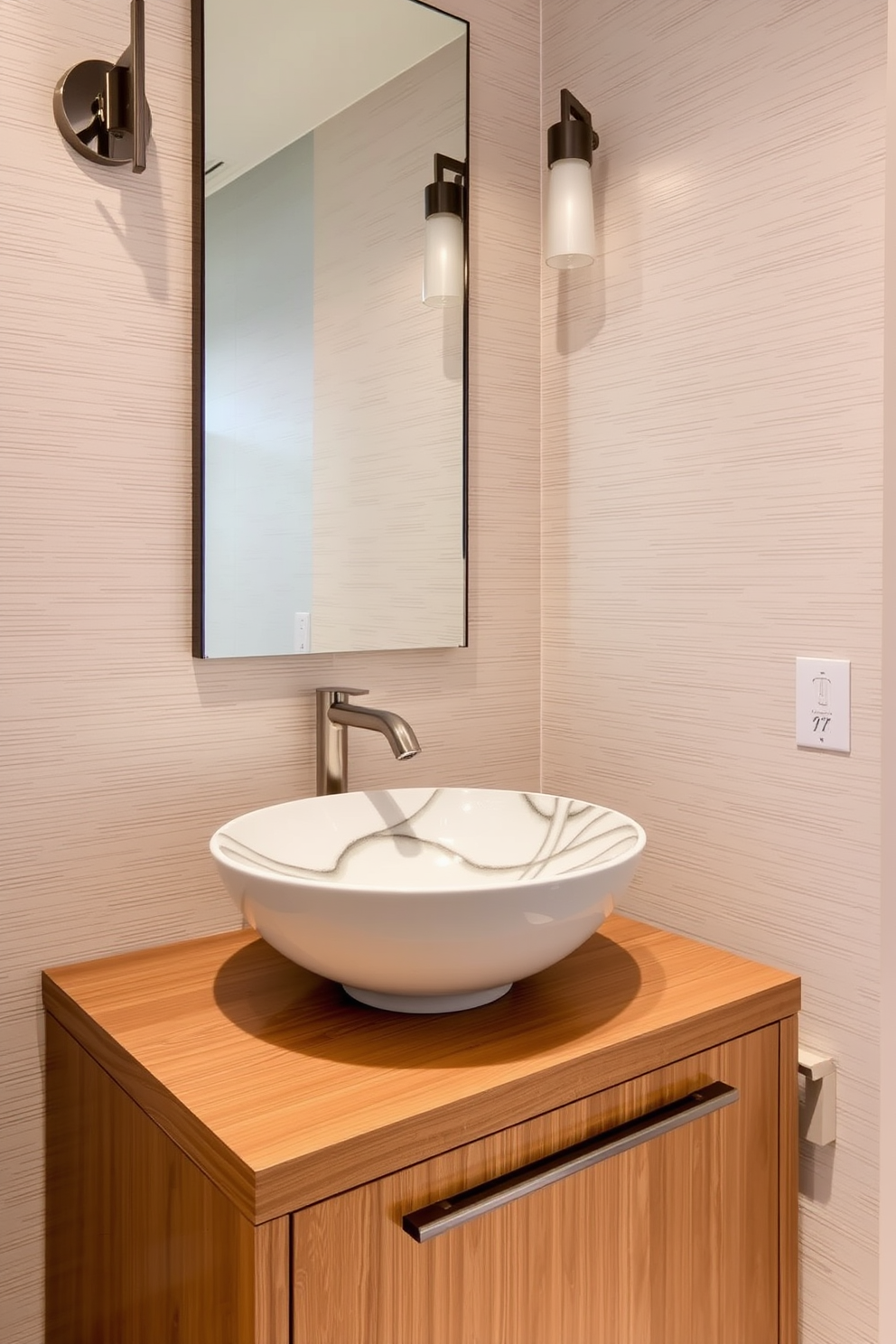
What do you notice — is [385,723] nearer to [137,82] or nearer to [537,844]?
[537,844]

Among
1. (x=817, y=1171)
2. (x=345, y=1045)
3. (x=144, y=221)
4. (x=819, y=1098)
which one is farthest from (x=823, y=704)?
(x=144, y=221)

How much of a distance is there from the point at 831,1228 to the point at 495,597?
3.10 feet

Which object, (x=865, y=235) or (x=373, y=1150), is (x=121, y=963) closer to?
(x=373, y=1150)

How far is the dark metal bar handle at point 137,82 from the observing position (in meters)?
1.07

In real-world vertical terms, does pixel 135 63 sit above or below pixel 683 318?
above

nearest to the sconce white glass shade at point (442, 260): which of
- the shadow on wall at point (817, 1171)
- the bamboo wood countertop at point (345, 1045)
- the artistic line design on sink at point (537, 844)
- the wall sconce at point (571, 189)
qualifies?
the wall sconce at point (571, 189)

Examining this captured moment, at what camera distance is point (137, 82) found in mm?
1078

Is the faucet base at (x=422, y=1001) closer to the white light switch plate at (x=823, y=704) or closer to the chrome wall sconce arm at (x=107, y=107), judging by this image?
the white light switch plate at (x=823, y=704)

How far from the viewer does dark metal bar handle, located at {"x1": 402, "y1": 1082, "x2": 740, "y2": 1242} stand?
81cm

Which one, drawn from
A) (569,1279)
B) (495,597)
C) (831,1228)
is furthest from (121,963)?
(831,1228)

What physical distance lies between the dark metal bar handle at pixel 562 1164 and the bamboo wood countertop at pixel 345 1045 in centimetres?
5

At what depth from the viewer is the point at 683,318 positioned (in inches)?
52.2

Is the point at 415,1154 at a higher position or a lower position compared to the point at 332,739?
lower

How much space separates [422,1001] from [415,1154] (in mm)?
198
